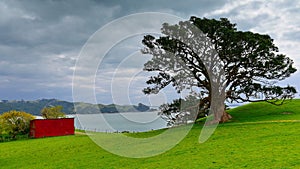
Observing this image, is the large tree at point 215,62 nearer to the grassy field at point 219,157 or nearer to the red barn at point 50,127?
the grassy field at point 219,157

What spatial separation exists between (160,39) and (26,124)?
87.0ft

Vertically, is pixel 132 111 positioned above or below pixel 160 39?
below

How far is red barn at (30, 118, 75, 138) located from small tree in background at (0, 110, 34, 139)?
1535 millimetres

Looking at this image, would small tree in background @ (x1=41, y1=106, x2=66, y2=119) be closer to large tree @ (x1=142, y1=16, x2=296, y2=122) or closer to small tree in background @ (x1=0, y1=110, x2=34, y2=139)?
small tree in background @ (x1=0, y1=110, x2=34, y2=139)

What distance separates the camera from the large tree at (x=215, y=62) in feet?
94.5

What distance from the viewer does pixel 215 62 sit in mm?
30203

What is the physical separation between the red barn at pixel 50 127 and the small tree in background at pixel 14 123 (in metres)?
1.54

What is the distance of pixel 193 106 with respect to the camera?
103 feet

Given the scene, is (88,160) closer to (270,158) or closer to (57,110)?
(270,158)

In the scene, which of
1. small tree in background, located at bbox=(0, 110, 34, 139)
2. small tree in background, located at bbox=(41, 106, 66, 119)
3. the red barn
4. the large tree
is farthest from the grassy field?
small tree in background, located at bbox=(41, 106, 66, 119)

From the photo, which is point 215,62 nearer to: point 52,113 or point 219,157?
point 219,157

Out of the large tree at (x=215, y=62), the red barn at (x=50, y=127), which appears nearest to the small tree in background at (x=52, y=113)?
the red barn at (x=50, y=127)

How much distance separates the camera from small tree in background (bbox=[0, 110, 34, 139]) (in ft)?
145

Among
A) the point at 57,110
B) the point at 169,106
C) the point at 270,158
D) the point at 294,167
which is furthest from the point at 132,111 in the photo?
the point at 57,110
